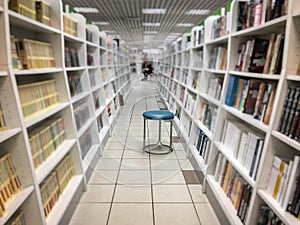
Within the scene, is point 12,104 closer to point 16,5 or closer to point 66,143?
point 16,5

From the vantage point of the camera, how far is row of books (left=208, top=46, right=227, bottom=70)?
2.06m

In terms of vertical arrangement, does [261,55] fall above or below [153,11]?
below

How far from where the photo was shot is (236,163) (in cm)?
157

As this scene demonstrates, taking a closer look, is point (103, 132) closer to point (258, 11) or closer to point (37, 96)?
point (37, 96)

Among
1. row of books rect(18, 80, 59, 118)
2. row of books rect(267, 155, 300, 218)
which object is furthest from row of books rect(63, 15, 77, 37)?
row of books rect(267, 155, 300, 218)

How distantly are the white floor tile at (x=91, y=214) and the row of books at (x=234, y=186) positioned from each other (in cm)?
98

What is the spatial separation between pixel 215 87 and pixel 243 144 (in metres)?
0.81

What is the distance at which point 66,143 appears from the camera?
1.92m

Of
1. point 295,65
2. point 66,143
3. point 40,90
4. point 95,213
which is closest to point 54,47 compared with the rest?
point 40,90

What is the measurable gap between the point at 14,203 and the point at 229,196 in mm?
1406

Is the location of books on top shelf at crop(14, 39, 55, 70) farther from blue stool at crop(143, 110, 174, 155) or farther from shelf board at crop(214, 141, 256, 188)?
shelf board at crop(214, 141, 256, 188)

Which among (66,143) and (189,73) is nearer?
(66,143)

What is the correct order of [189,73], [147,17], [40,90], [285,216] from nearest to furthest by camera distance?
1. [285,216]
2. [40,90]
3. [189,73]
4. [147,17]

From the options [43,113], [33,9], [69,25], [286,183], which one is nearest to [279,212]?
[286,183]
